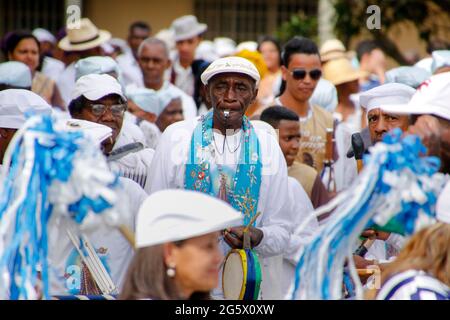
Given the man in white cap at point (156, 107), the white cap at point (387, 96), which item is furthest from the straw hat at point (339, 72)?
the white cap at point (387, 96)

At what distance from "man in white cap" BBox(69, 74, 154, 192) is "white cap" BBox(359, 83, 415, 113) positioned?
1435 millimetres

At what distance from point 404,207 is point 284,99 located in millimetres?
4807

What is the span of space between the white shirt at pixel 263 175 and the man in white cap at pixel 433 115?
163 cm

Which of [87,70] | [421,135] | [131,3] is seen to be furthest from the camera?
[131,3]

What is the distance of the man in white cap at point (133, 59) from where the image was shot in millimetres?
12477

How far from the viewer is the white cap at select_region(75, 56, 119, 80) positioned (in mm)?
9078

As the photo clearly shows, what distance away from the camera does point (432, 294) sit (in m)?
4.69

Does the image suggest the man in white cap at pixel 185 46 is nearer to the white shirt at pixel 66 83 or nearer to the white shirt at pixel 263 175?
the white shirt at pixel 66 83

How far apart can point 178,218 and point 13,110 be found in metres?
2.48

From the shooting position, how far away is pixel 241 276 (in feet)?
20.4

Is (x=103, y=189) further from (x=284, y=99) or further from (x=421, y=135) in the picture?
(x=284, y=99)

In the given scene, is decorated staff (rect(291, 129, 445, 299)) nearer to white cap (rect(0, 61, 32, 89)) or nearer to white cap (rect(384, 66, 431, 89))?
white cap (rect(384, 66, 431, 89))
